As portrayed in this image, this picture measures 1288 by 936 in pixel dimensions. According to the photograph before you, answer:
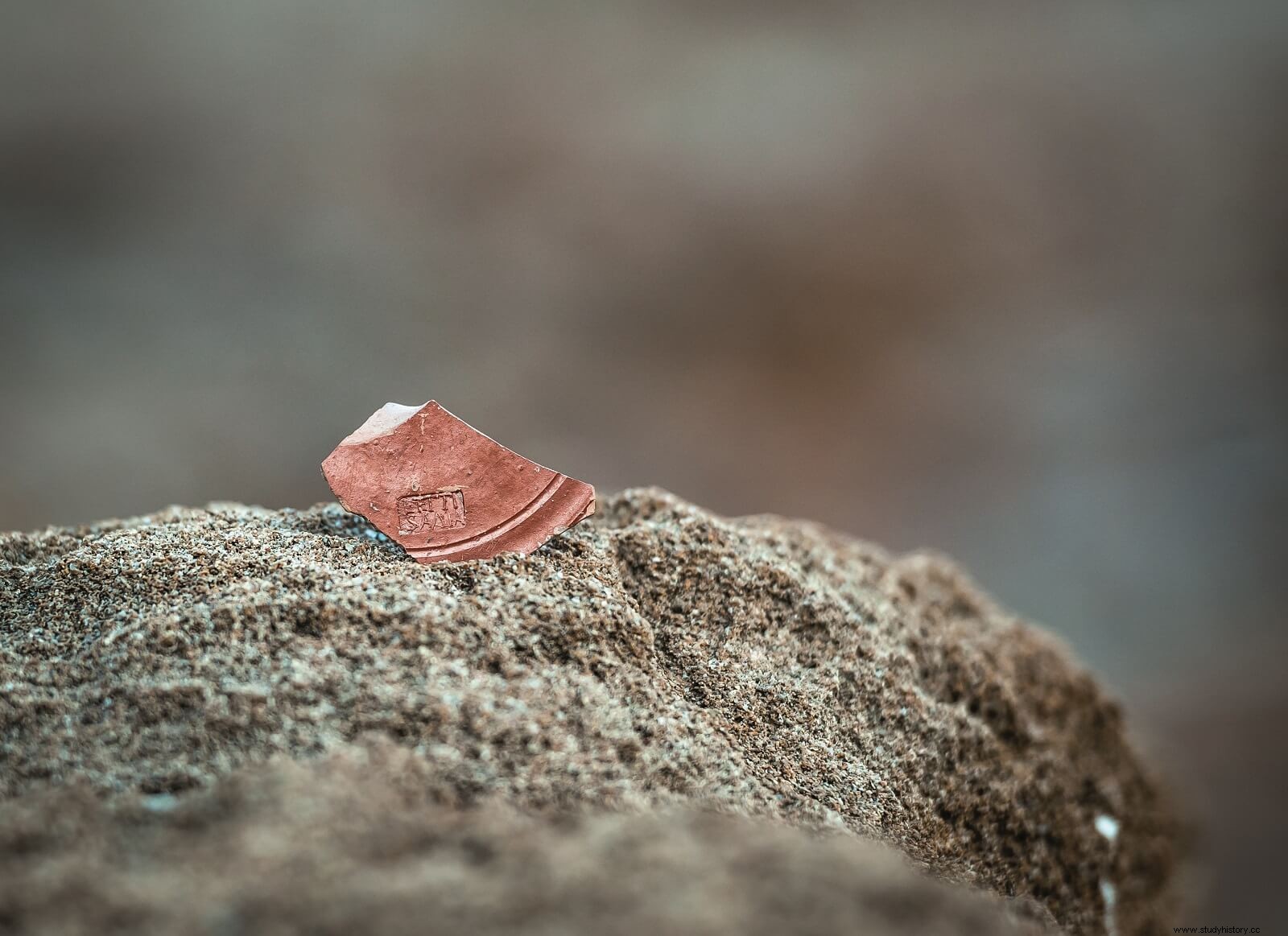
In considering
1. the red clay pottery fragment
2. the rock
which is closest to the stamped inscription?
the red clay pottery fragment

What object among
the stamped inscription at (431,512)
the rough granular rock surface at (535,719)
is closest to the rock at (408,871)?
the rough granular rock surface at (535,719)

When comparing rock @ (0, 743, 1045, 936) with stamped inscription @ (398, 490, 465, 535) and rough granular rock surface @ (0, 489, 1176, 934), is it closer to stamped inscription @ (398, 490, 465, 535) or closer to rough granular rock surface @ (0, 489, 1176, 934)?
rough granular rock surface @ (0, 489, 1176, 934)

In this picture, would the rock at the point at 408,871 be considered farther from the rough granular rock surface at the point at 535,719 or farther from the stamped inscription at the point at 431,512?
the stamped inscription at the point at 431,512

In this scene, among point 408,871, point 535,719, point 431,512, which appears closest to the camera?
point 408,871

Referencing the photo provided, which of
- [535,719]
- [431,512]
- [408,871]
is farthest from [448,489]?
[408,871]

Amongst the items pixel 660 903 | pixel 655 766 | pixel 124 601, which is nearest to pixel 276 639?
pixel 124 601

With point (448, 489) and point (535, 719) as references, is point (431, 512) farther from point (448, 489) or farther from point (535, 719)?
point (535, 719)
